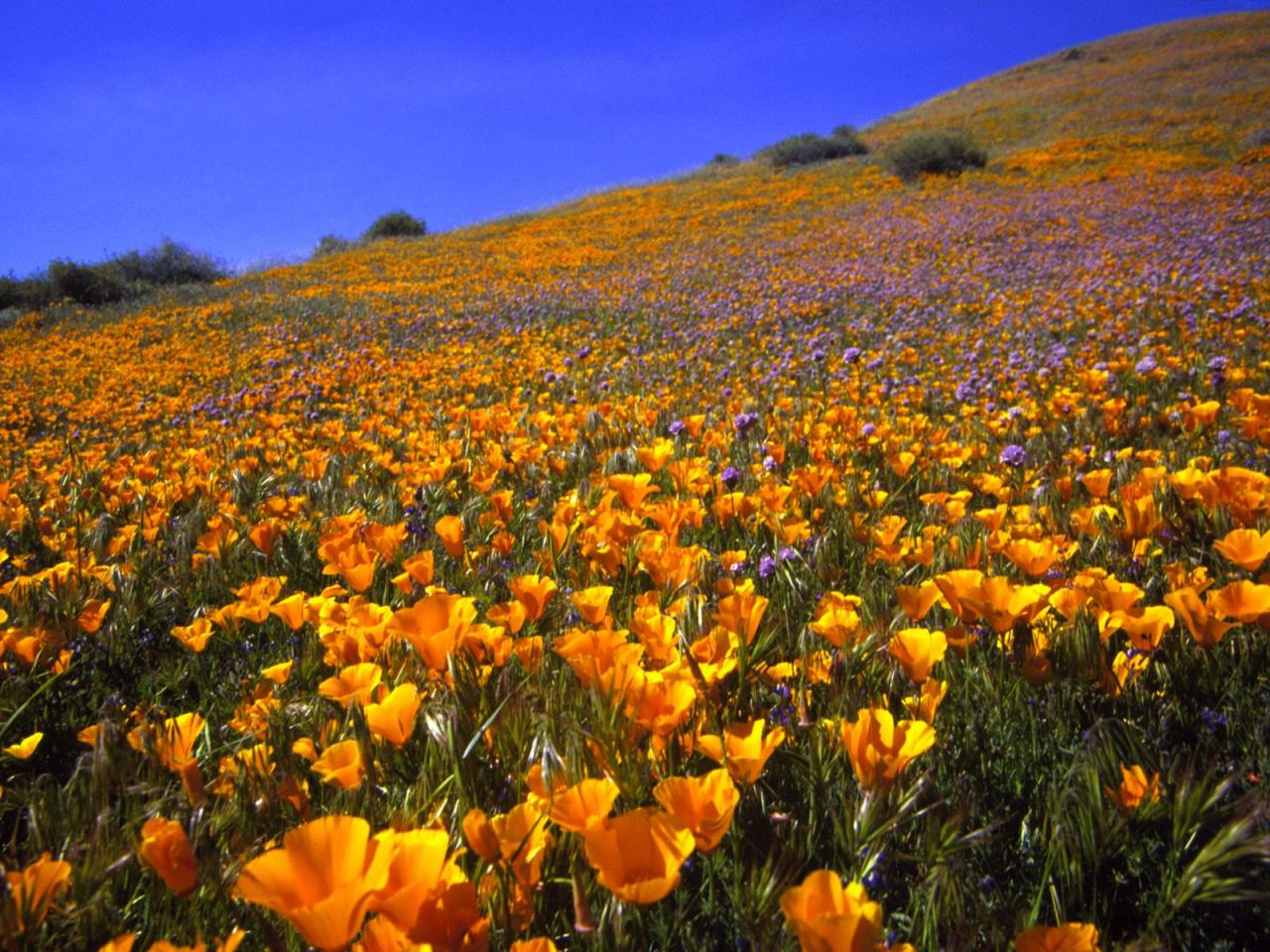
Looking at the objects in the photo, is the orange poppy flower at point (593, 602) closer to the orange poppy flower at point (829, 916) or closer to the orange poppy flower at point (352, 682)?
the orange poppy flower at point (352, 682)

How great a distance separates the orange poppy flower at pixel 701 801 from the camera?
917 mm

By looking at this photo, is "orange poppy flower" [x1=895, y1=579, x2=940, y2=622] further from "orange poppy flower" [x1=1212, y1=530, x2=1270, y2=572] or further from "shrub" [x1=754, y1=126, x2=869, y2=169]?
"shrub" [x1=754, y1=126, x2=869, y2=169]

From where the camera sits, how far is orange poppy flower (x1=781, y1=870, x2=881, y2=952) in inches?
28.2

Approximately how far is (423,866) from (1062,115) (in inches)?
1628

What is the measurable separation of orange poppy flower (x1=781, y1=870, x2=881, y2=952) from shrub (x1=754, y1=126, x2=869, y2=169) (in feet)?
125

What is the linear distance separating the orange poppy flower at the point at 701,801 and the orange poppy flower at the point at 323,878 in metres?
0.34

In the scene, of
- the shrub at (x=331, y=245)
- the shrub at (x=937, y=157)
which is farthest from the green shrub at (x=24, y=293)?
the shrub at (x=937, y=157)

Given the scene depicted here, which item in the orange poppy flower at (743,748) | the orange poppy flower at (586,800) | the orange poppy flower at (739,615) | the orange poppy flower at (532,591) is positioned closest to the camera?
the orange poppy flower at (586,800)

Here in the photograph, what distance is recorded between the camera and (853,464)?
11.3 feet

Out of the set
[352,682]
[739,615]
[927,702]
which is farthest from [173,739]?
[927,702]

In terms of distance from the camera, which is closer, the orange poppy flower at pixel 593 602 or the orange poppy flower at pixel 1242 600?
the orange poppy flower at pixel 1242 600

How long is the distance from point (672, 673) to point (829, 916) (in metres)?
0.56

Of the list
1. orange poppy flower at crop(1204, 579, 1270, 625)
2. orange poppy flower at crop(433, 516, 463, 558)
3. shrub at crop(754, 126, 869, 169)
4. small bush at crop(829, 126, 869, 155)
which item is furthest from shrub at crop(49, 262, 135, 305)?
small bush at crop(829, 126, 869, 155)

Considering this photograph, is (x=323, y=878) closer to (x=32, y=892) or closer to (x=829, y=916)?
(x=32, y=892)
